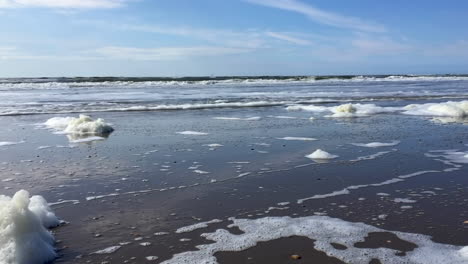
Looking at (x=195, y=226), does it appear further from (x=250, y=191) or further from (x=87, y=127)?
(x=87, y=127)

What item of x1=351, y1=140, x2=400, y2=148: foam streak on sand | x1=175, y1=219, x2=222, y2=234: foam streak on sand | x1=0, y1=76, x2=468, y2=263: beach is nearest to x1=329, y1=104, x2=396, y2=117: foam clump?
x1=0, y1=76, x2=468, y2=263: beach

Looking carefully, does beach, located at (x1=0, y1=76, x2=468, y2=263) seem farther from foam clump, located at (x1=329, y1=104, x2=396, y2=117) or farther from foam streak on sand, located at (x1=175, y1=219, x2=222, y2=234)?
foam clump, located at (x1=329, y1=104, x2=396, y2=117)

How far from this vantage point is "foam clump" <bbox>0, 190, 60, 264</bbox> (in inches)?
191

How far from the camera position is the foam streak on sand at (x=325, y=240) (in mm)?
4969

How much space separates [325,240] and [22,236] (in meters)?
3.65

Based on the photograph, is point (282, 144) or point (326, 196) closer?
point (326, 196)

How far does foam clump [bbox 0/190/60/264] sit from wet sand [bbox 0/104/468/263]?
24 centimetres

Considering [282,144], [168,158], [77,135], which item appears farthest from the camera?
[77,135]

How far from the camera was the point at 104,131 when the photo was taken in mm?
15172

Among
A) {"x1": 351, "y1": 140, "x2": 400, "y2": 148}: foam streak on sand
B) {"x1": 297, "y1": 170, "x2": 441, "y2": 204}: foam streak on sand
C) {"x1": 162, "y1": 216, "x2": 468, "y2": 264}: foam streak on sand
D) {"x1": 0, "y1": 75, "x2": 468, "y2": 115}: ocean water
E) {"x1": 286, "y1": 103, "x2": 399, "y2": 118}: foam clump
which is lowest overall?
{"x1": 162, "y1": 216, "x2": 468, "y2": 264}: foam streak on sand

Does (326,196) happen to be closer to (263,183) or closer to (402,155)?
(263,183)

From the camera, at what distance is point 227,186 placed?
8.01m

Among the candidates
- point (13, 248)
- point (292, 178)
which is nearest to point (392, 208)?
point (292, 178)

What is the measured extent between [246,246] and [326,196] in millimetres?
2433
